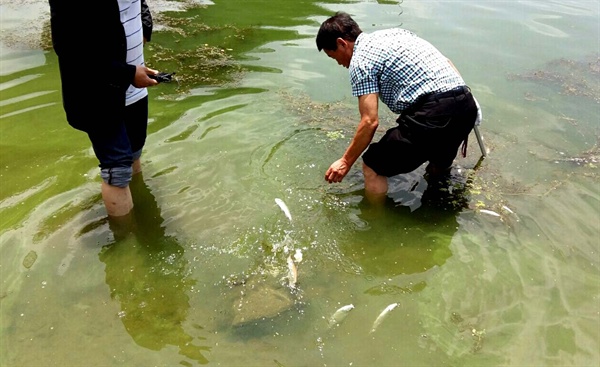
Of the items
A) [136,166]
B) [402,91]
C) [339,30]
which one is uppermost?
[339,30]

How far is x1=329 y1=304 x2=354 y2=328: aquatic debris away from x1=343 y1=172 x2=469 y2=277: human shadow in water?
507 mm

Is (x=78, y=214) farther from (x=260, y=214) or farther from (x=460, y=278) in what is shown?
(x=460, y=278)

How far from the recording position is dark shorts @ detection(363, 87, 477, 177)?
160 inches

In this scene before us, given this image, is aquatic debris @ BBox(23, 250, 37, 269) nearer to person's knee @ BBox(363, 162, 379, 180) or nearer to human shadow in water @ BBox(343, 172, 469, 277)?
human shadow in water @ BBox(343, 172, 469, 277)

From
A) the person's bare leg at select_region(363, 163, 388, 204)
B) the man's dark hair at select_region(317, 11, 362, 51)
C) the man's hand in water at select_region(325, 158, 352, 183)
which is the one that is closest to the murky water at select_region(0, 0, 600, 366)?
the person's bare leg at select_region(363, 163, 388, 204)

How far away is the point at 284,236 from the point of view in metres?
4.24

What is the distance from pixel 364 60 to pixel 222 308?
7.38 feet

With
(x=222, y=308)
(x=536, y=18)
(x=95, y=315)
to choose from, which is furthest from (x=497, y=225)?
(x=536, y=18)

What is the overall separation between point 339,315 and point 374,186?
1.48m

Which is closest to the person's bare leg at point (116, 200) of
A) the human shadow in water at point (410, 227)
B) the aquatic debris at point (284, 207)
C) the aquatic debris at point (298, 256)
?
the aquatic debris at point (284, 207)

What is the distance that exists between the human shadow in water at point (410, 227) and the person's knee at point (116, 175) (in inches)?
73.8

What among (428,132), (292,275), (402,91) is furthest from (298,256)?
(402,91)

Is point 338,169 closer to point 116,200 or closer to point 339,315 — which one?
point 339,315

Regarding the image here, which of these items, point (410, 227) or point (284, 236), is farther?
point (410, 227)
